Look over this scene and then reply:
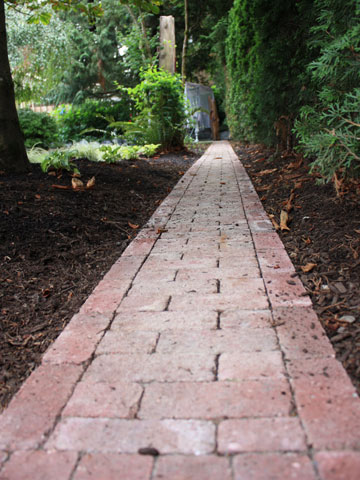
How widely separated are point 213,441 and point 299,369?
493mm

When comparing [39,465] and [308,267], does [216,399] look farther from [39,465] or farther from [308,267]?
[308,267]

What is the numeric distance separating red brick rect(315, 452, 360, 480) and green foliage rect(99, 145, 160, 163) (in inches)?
232

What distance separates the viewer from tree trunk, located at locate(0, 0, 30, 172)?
4562 millimetres

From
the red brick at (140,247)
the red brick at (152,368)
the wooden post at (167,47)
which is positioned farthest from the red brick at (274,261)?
the wooden post at (167,47)

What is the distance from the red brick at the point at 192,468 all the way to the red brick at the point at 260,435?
0.05 meters

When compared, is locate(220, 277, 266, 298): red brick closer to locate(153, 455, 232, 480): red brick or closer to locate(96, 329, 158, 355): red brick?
locate(96, 329, 158, 355): red brick

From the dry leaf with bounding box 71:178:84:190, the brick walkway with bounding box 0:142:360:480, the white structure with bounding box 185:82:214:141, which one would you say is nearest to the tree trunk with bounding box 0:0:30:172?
the dry leaf with bounding box 71:178:84:190

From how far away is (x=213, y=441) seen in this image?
126cm

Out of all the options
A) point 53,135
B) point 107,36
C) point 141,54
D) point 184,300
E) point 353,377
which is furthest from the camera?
point 107,36

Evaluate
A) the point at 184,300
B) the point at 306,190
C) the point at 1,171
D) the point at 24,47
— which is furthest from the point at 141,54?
the point at 184,300

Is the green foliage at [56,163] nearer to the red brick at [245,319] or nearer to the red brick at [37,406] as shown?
the red brick at [245,319]

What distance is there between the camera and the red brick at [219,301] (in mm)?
2113

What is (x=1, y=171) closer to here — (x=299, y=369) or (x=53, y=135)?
(x=299, y=369)

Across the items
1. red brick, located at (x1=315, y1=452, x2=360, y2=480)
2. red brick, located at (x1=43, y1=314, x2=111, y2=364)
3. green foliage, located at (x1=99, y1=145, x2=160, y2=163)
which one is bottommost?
red brick, located at (x1=43, y1=314, x2=111, y2=364)
